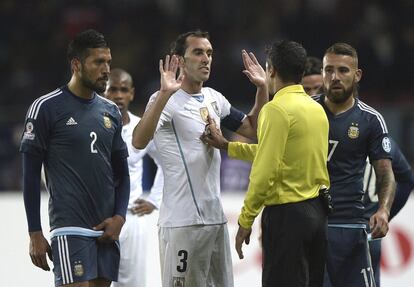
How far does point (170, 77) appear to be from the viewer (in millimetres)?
6836

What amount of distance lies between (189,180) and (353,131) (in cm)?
118

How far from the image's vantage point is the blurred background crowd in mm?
13891

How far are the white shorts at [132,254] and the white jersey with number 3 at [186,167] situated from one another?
1.17 metres

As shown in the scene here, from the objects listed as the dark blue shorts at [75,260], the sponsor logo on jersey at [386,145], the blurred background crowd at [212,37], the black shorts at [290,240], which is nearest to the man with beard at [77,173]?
the dark blue shorts at [75,260]

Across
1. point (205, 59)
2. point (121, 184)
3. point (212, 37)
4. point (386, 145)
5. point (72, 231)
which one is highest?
point (212, 37)

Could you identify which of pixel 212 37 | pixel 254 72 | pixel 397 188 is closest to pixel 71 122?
pixel 254 72

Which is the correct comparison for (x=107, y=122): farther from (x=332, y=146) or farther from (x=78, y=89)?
(x=332, y=146)

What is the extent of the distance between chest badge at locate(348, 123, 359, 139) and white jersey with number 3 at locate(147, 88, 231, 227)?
3.20 feet

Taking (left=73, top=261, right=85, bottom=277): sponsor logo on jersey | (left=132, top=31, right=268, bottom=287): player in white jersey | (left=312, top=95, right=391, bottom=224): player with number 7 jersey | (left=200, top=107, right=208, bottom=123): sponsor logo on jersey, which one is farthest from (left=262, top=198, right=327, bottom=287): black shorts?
(left=73, top=261, right=85, bottom=277): sponsor logo on jersey

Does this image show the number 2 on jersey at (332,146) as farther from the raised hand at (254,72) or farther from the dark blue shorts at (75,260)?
the dark blue shorts at (75,260)

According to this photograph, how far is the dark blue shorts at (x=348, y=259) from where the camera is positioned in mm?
6992

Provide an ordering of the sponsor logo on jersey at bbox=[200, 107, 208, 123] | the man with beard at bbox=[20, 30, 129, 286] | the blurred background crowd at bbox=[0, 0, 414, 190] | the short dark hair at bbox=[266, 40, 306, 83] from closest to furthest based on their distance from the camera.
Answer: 1. the man with beard at bbox=[20, 30, 129, 286]
2. the short dark hair at bbox=[266, 40, 306, 83]
3. the sponsor logo on jersey at bbox=[200, 107, 208, 123]
4. the blurred background crowd at bbox=[0, 0, 414, 190]

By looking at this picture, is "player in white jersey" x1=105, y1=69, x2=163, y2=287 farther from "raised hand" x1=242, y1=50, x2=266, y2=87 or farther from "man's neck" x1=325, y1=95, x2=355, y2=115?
"man's neck" x1=325, y1=95, x2=355, y2=115

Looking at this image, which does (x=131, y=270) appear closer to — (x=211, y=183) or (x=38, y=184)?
(x=211, y=183)
